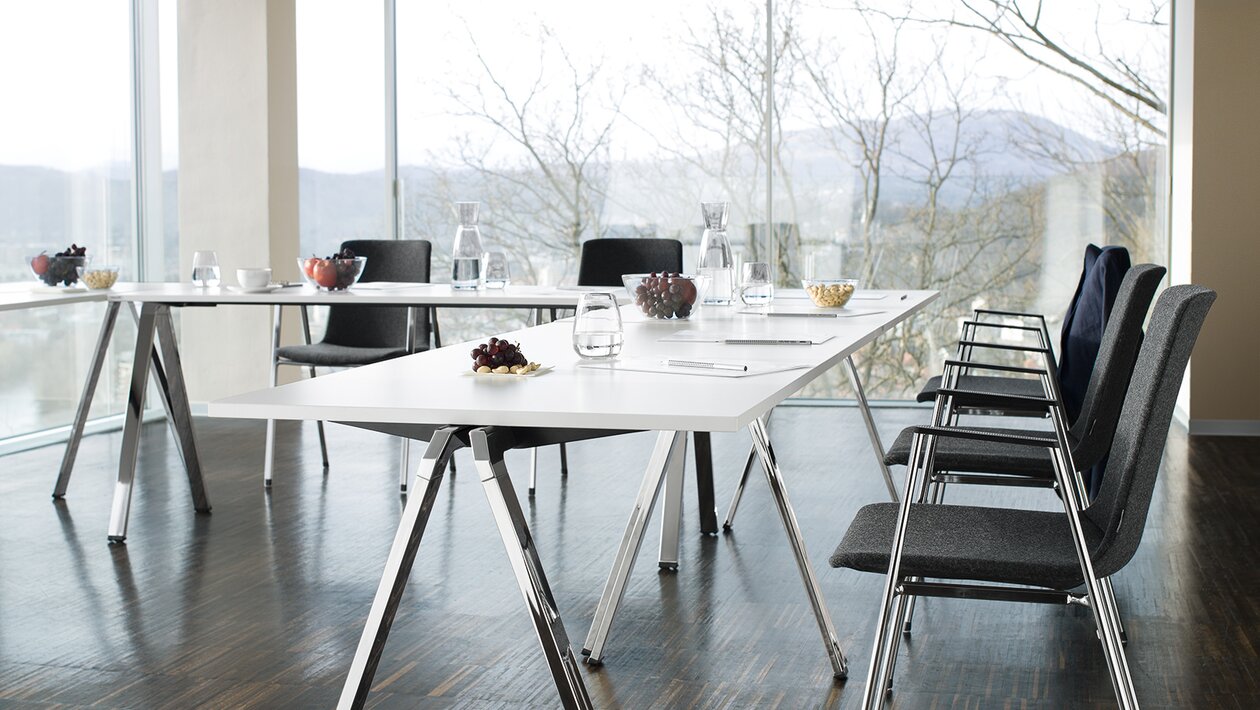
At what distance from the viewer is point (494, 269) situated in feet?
14.9

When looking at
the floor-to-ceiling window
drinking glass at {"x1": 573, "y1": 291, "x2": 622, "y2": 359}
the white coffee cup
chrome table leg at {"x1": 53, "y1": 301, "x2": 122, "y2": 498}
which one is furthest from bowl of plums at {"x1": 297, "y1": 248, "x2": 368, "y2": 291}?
the floor-to-ceiling window

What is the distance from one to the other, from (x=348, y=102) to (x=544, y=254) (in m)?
1.36

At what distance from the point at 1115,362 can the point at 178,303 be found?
2.89 m

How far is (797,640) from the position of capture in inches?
119

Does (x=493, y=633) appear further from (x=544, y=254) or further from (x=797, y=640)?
(x=544, y=254)

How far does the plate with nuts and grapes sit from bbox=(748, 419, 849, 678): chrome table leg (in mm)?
562

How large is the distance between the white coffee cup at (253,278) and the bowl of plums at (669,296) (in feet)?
5.22

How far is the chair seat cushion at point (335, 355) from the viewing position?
4789mm

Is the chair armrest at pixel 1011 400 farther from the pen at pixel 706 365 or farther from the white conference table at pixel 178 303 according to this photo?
the white conference table at pixel 178 303

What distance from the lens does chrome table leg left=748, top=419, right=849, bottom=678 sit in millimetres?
2627

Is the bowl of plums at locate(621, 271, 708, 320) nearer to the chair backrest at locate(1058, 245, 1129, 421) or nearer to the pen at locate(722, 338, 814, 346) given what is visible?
the pen at locate(722, 338, 814, 346)

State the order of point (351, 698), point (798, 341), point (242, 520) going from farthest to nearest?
point (242, 520) → point (798, 341) → point (351, 698)

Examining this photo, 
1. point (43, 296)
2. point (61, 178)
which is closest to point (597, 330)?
point (43, 296)

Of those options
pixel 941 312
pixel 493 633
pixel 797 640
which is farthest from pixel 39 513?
pixel 941 312
